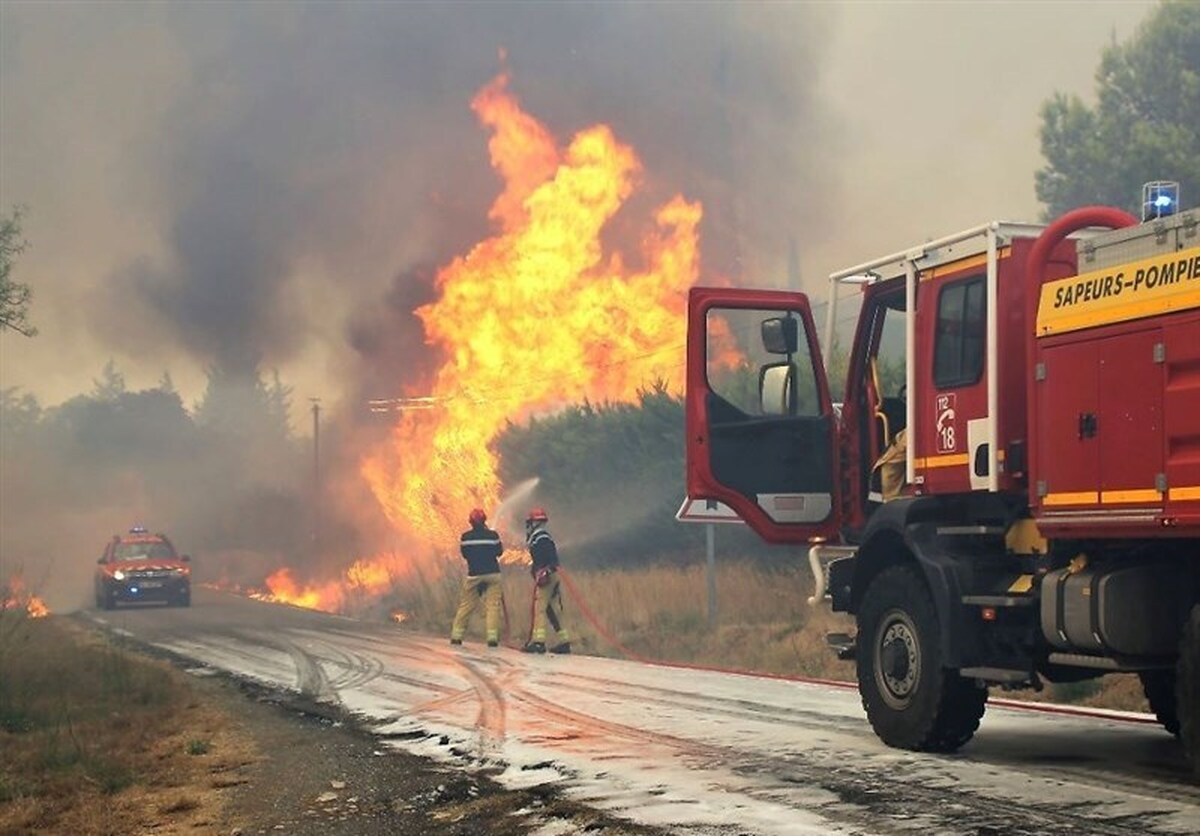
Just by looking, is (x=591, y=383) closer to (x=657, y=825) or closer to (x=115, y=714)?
(x=115, y=714)

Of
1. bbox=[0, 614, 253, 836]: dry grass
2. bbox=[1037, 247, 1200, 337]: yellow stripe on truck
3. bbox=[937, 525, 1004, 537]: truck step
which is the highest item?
bbox=[1037, 247, 1200, 337]: yellow stripe on truck

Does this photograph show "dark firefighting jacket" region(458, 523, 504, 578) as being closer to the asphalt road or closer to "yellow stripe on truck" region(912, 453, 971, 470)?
the asphalt road

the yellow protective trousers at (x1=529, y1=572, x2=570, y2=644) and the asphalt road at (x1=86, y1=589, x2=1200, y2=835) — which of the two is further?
the yellow protective trousers at (x1=529, y1=572, x2=570, y2=644)

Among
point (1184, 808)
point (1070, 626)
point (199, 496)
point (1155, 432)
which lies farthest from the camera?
point (199, 496)

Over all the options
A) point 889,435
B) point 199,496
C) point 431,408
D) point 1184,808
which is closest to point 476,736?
point 889,435

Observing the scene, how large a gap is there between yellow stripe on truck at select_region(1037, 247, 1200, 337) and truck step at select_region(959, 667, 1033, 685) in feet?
6.37

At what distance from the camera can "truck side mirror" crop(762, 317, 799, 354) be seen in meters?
10.4

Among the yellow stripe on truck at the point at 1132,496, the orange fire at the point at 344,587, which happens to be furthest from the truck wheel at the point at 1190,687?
the orange fire at the point at 344,587

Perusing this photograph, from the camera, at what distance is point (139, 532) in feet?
117

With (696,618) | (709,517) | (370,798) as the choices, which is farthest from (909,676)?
(696,618)

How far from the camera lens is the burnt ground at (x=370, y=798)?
7691 mm

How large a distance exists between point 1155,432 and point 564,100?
30.8 metres

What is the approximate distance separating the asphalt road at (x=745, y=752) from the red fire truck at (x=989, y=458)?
55cm

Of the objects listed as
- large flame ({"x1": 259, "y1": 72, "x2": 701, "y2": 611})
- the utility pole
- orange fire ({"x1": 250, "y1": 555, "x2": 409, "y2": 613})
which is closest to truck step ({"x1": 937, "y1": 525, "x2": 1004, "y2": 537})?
large flame ({"x1": 259, "y1": 72, "x2": 701, "y2": 611})
